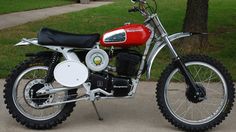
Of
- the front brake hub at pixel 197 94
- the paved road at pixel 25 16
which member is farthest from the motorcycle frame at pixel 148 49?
the paved road at pixel 25 16

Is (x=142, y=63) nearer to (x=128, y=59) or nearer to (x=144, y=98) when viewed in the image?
(x=128, y=59)

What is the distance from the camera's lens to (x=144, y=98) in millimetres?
6301

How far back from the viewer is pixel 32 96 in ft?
16.8

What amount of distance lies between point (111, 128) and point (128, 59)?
70 centimetres

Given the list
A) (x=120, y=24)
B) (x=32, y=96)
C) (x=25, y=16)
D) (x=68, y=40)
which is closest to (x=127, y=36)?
(x=68, y=40)

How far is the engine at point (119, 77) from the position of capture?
5055 millimetres

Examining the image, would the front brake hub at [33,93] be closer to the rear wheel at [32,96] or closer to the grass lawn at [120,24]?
the rear wheel at [32,96]

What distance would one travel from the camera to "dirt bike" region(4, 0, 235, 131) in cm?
503

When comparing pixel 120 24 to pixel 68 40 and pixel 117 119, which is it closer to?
pixel 117 119

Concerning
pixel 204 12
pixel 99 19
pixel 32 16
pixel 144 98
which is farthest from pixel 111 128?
pixel 32 16

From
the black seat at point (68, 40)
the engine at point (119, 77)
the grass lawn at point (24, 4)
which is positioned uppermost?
the black seat at point (68, 40)

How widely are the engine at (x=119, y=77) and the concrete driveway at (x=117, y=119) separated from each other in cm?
36

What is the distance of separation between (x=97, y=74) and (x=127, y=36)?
499 millimetres

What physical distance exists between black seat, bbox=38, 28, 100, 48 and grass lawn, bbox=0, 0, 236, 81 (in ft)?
8.01
